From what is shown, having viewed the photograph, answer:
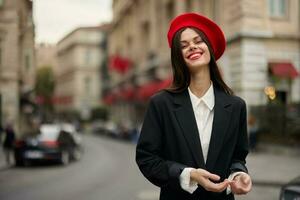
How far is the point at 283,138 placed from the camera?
19469 millimetres

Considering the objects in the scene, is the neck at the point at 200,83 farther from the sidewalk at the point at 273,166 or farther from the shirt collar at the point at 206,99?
the sidewalk at the point at 273,166

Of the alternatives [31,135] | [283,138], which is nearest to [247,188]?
[31,135]

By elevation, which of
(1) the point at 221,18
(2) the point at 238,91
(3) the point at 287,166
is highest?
(1) the point at 221,18

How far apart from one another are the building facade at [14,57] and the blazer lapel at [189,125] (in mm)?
17821

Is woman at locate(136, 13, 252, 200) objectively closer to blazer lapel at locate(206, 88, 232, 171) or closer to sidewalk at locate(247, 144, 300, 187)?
blazer lapel at locate(206, 88, 232, 171)

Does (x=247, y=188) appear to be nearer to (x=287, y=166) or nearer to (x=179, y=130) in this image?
(x=179, y=130)

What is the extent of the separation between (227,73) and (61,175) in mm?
11729

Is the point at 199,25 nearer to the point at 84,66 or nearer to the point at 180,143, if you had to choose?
the point at 180,143

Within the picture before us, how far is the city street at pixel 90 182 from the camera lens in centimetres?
1020

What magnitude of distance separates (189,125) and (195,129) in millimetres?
35

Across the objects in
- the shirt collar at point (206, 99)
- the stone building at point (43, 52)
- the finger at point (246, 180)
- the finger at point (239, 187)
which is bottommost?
the finger at point (239, 187)

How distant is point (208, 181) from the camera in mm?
2207

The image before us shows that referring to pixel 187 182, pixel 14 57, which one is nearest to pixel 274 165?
pixel 187 182

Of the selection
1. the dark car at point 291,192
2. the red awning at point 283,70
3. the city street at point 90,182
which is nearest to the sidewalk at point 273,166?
the city street at point 90,182
